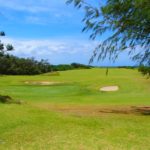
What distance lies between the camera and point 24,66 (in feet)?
232

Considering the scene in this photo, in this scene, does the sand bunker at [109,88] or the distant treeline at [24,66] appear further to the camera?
the distant treeline at [24,66]

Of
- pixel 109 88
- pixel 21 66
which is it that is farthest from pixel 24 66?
pixel 109 88

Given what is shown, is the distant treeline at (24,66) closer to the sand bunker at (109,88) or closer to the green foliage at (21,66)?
the green foliage at (21,66)

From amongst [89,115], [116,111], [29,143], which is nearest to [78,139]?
[29,143]

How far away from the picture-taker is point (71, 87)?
40.2m

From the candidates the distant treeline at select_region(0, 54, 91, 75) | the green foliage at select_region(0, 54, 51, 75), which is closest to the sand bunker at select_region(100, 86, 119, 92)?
the distant treeline at select_region(0, 54, 91, 75)

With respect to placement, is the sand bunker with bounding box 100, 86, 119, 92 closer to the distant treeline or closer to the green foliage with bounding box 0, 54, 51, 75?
the distant treeline

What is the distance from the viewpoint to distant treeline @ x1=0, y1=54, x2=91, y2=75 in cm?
Answer: 6850

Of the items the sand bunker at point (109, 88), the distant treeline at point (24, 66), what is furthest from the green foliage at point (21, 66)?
the sand bunker at point (109, 88)

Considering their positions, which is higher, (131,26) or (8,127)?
(131,26)

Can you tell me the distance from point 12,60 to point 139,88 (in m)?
35.4

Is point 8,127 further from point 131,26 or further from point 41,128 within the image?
point 131,26

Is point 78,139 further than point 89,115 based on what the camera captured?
No

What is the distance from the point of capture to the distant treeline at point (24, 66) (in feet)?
225
